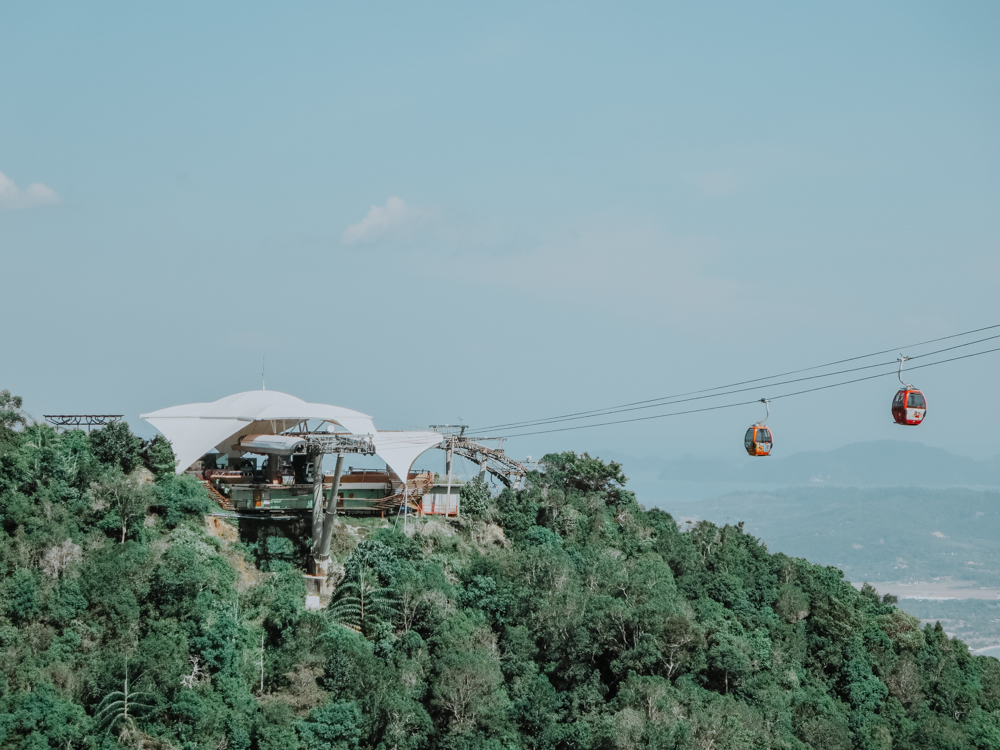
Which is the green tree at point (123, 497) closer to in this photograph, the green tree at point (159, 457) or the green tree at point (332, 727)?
the green tree at point (159, 457)

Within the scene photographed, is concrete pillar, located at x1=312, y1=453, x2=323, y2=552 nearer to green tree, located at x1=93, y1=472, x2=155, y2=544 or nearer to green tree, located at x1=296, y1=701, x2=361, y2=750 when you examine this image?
green tree, located at x1=93, y1=472, x2=155, y2=544

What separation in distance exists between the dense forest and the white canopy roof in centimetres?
167

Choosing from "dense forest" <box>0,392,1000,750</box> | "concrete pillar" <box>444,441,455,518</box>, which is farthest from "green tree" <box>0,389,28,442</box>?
"concrete pillar" <box>444,441,455,518</box>

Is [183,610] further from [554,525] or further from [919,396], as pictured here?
[919,396]

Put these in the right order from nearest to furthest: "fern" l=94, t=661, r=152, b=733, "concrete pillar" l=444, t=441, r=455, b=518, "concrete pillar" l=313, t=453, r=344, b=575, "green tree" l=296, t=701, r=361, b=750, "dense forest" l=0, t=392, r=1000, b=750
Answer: "fern" l=94, t=661, r=152, b=733 < "dense forest" l=0, t=392, r=1000, b=750 < "green tree" l=296, t=701, r=361, b=750 < "concrete pillar" l=313, t=453, r=344, b=575 < "concrete pillar" l=444, t=441, r=455, b=518

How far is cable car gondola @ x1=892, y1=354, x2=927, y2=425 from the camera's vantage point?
36125 mm

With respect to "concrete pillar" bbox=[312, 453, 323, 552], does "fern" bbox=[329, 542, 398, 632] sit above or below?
below

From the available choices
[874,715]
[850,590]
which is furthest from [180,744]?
[850,590]

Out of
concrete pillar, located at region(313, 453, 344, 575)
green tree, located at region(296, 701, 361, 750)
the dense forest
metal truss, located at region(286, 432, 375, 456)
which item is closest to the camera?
the dense forest

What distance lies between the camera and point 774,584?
55469 mm

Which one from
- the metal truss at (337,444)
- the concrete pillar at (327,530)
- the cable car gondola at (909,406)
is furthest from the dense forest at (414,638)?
the cable car gondola at (909,406)

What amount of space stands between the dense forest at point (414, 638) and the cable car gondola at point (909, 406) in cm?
1418

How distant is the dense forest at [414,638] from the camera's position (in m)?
37.0

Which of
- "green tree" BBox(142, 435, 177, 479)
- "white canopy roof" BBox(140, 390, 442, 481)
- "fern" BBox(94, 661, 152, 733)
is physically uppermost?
"white canopy roof" BBox(140, 390, 442, 481)
